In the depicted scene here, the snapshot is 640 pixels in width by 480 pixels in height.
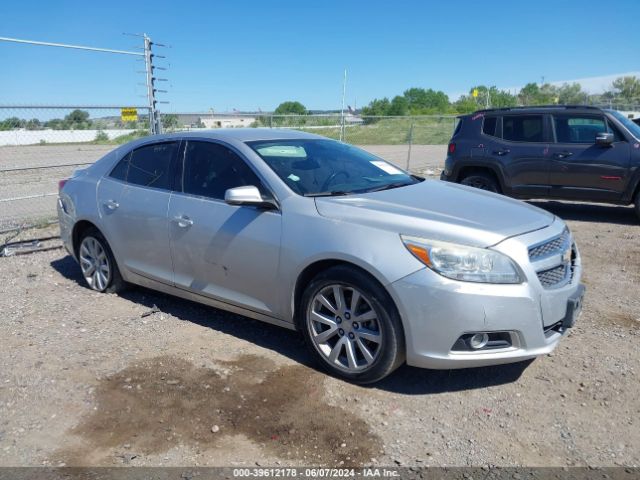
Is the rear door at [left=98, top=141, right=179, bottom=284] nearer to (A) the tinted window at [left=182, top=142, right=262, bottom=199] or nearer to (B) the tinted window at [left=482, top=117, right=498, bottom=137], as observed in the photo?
(A) the tinted window at [left=182, top=142, right=262, bottom=199]

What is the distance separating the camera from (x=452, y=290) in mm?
3262

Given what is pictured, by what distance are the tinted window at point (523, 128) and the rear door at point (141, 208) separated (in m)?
6.19

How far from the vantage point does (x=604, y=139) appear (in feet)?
27.4

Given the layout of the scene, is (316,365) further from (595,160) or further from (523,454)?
(595,160)

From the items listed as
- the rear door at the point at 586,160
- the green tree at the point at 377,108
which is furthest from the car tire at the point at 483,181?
the green tree at the point at 377,108

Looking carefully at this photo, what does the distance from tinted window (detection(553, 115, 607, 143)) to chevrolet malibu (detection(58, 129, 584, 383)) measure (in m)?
5.01

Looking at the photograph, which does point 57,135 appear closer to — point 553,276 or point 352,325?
point 352,325

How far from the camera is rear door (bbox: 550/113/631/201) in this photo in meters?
8.41

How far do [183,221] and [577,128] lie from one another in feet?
22.3

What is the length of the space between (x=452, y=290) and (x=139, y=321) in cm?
288

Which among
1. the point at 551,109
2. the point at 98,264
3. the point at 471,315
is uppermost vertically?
the point at 551,109

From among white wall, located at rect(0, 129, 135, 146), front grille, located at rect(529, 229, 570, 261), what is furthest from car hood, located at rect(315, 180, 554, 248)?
white wall, located at rect(0, 129, 135, 146)

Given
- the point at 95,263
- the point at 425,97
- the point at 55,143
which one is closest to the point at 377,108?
the point at 425,97

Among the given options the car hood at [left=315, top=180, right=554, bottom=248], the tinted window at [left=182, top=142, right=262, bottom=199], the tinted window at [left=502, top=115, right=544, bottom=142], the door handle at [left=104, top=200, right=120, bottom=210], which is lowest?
the door handle at [left=104, top=200, right=120, bottom=210]
